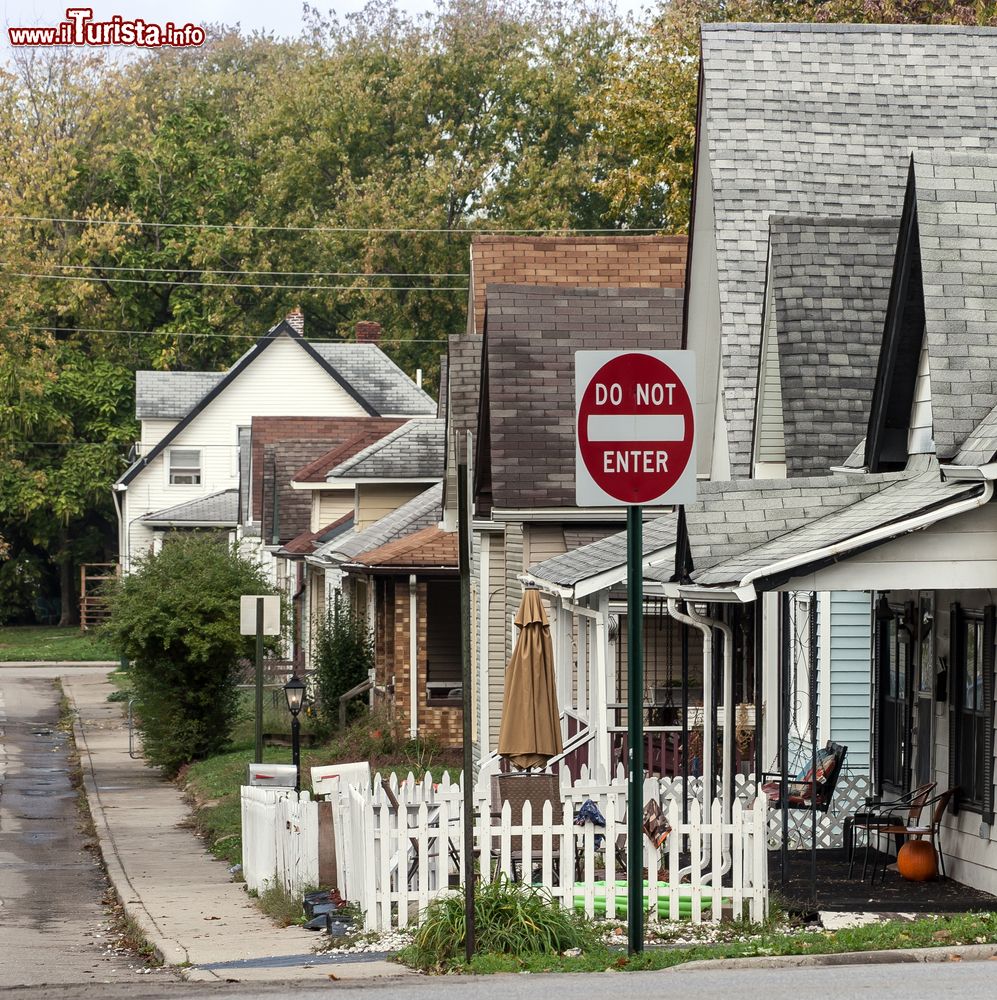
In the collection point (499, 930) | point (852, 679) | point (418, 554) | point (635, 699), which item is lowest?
point (499, 930)

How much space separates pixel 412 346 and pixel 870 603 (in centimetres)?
5191

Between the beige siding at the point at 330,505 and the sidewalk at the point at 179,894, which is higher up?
the beige siding at the point at 330,505

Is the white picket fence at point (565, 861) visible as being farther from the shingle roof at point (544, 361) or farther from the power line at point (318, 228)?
the power line at point (318, 228)

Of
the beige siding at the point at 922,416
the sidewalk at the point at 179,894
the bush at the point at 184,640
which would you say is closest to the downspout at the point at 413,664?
the bush at the point at 184,640

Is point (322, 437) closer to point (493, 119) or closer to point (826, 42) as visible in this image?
point (826, 42)

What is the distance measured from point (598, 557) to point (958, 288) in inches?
204

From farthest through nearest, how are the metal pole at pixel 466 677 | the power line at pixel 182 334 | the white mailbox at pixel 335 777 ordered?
the power line at pixel 182 334, the white mailbox at pixel 335 777, the metal pole at pixel 466 677

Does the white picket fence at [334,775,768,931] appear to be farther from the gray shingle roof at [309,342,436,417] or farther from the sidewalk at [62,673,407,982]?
the gray shingle roof at [309,342,436,417]

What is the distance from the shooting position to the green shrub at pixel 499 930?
36.1 ft

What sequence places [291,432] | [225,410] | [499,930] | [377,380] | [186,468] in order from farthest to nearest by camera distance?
[186,468], [225,410], [377,380], [291,432], [499,930]

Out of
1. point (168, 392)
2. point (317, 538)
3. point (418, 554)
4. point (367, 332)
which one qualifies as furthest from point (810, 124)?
point (168, 392)

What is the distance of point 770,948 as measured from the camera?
10.4 meters

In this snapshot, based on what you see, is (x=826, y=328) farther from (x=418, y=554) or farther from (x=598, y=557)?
(x=418, y=554)

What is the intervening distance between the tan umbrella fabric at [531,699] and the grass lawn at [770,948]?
6031 mm
